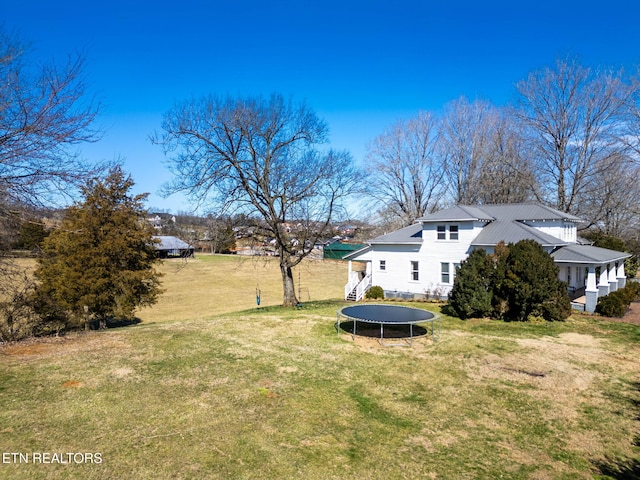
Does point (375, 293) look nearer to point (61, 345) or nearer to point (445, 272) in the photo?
point (445, 272)

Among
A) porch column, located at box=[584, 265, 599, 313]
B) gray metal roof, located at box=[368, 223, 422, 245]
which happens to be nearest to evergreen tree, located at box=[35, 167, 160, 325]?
gray metal roof, located at box=[368, 223, 422, 245]

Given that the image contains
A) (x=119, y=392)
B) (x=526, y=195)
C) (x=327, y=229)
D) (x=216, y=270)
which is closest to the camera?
(x=119, y=392)

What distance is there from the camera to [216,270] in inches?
2260

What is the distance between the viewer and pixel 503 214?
2386 centimetres

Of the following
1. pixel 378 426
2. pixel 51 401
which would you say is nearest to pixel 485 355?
pixel 378 426

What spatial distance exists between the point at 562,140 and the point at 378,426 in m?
30.1

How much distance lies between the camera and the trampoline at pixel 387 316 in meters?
12.7

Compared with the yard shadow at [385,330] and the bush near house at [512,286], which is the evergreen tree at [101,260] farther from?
the bush near house at [512,286]

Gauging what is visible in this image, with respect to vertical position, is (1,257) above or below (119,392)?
above

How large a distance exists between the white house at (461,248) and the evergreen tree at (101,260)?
44.2 feet

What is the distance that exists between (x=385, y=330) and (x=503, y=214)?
13779mm

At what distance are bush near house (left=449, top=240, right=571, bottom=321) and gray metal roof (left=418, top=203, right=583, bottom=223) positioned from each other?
5140 millimetres

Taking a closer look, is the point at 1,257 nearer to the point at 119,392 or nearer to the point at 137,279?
the point at 119,392

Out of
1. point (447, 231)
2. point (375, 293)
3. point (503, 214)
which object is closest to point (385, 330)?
point (375, 293)
